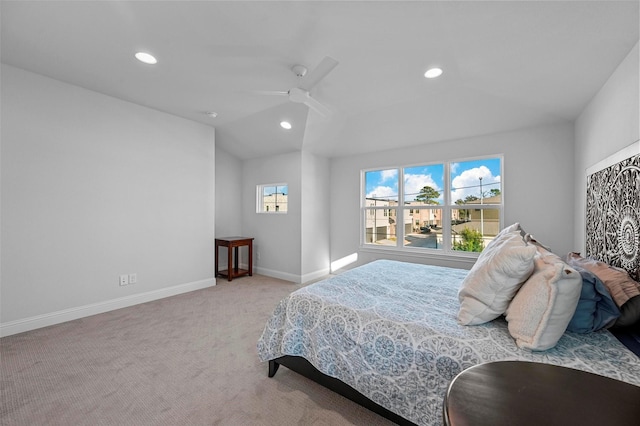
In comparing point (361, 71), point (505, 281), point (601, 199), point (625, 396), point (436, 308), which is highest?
point (361, 71)

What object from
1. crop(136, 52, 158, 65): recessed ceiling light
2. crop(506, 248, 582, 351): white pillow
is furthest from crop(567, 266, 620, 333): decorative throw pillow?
crop(136, 52, 158, 65): recessed ceiling light

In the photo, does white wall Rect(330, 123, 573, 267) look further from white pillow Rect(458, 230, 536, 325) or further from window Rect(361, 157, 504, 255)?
white pillow Rect(458, 230, 536, 325)

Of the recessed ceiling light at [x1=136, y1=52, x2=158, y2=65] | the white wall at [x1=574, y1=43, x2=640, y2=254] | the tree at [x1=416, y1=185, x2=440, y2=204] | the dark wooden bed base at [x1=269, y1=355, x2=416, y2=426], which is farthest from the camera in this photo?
the tree at [x1=416, y1=185, x2=440, y2=204]

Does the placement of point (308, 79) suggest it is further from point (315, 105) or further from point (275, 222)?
point (275, 222)

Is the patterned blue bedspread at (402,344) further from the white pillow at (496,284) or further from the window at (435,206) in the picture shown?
the window at (435,206)

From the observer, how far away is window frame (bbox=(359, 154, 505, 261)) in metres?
3.70

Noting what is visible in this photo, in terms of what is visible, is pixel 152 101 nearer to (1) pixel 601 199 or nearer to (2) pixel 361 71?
(2) pixel 361 71

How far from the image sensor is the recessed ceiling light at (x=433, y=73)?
8.21ft

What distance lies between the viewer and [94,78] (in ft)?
9.18

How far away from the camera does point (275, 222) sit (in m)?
4.93

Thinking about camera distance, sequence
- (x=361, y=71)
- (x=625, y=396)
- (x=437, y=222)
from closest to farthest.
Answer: (x=625, y=396) → (x=361, y=71) → (x=437, y=222)

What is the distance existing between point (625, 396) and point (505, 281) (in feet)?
2.27

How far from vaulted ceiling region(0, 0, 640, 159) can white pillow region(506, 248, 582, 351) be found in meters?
1.64

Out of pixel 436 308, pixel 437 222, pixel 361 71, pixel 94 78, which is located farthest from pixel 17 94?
pixel 437 222
